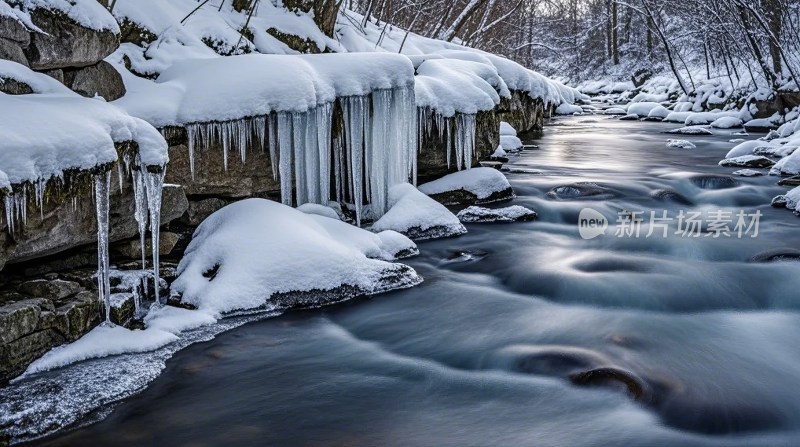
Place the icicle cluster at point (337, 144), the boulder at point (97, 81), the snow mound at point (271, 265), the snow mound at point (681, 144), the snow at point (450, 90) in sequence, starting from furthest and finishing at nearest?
the snow mound at point (681, 144)
the snow at point (450, 90)
the icicle cluster at point (337, 144)
the boulder at point (97, 81)
the snow mound at point (271, 265)

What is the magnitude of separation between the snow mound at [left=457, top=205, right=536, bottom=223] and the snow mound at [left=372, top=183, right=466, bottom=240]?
338 millimetres

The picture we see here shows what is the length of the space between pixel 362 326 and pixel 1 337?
74.8 inches

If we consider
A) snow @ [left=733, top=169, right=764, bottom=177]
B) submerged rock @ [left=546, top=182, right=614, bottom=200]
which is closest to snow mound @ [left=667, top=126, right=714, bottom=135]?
snow @ [left=733, top=169, right=764, bottom=177]

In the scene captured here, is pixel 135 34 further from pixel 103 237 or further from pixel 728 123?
pixel 728 123

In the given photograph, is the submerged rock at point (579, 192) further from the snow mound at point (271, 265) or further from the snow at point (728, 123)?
the snow at point (728, 123)

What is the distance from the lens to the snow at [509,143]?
1112cm

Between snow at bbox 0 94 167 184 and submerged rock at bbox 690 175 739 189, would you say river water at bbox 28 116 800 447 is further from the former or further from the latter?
submerged rock at bbox 690 175 739 189

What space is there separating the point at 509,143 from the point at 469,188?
4.54m

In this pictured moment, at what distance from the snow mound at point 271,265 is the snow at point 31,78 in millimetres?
1292

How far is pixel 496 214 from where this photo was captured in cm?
633

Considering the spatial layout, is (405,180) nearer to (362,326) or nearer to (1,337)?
(362,326)

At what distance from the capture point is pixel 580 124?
16609 millimetres

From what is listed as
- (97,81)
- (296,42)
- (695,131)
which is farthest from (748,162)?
(97,81)

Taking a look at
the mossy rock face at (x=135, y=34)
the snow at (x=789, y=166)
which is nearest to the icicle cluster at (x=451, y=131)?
the mossy rock face at (x=135, y=34)
